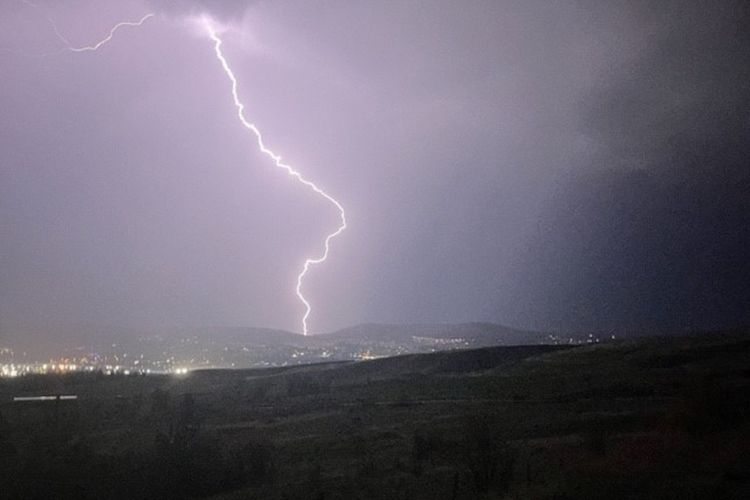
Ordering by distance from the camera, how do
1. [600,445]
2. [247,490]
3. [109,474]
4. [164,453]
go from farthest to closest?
[164,453] → [109,474] → [247,490] → [600,445]

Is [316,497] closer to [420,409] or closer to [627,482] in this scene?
[627,482]

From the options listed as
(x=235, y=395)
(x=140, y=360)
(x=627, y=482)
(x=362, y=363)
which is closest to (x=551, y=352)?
(x=362, y=363)

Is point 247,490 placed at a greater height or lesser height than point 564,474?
lesser

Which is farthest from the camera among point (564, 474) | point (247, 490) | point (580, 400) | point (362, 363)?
point (362, 363)

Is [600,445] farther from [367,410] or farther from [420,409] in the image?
[367,410]

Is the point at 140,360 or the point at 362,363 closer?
the point at 362,363

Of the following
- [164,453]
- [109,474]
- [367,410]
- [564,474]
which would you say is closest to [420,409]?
[367,410]
